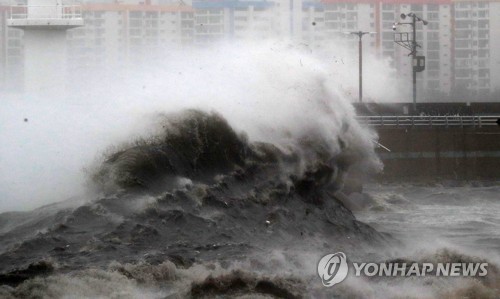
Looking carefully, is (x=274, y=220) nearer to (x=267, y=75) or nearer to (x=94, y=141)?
(x=94, y=141)

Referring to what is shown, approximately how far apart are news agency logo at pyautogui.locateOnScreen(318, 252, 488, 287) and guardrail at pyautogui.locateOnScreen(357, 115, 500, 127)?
15837 millimetres

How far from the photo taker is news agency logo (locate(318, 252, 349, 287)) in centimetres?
961

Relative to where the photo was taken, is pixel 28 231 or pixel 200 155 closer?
pixel 28 231

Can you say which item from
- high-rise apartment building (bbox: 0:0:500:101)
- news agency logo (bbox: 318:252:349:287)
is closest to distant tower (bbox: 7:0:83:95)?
news agency logo (bbox: 318:252:349:287)

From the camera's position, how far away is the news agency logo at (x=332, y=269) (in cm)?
961

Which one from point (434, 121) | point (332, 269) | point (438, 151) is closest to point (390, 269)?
point (332, 269)

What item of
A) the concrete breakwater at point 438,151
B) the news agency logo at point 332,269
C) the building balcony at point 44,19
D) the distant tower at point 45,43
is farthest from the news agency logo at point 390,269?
the concrete breakwater at point 438,151

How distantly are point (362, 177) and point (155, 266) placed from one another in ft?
29.3

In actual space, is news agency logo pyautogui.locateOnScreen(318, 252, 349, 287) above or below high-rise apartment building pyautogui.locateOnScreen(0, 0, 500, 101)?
below

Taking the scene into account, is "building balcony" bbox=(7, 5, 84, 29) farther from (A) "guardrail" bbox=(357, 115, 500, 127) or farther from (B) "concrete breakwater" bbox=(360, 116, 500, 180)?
(A) "guardrail" bbox=(357, 115, 500, 127)

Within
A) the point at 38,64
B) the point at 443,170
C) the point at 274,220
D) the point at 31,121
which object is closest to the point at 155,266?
the point at 274,220

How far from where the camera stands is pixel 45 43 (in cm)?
2183

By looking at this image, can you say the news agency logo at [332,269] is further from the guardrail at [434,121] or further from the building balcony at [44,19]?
the guardrail at [434,121]

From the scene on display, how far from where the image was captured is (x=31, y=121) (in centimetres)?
1549
